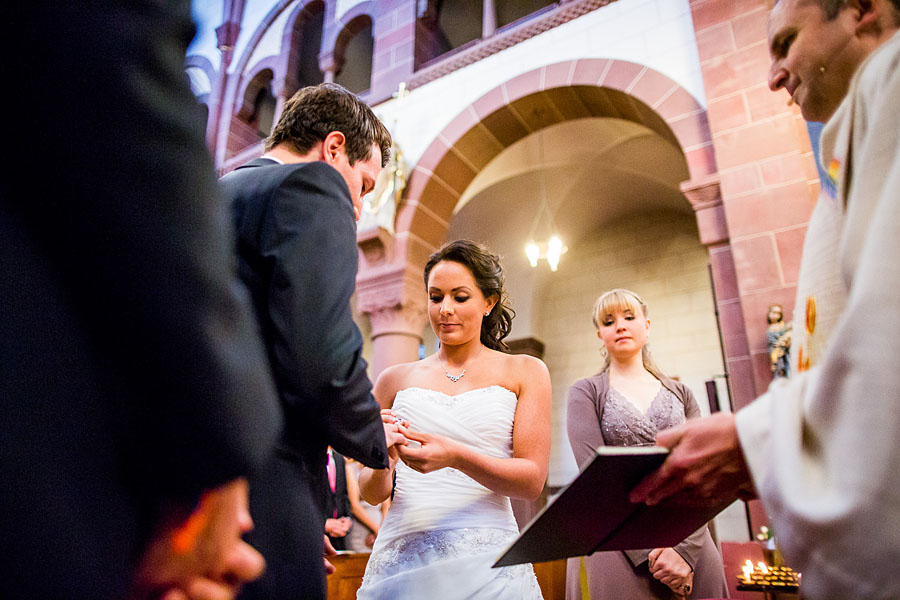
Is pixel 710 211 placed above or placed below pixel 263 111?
below

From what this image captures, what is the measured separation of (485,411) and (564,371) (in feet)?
24.7

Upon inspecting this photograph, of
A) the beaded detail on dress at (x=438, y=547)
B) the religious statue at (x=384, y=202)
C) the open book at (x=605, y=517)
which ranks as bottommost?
the beaded detail on dress at (x=438, y=547)

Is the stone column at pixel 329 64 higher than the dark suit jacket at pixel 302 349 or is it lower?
higher

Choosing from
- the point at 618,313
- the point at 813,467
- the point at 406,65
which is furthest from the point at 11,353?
the point at 406,65

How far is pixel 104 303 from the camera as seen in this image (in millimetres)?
498

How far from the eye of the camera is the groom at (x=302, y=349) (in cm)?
100

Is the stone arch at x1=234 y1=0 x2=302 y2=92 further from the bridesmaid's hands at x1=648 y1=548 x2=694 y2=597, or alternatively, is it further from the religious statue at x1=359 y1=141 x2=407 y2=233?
the bridesmaid's hands at x1=648 y1=548 x2=694 y2=597

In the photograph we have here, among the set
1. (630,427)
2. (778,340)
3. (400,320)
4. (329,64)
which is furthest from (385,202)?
(630,427)

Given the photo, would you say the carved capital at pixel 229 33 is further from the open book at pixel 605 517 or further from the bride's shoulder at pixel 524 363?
the open book at pixel 605 517

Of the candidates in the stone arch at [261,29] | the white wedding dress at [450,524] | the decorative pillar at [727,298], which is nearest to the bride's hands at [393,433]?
the white wedding dress at [450,524]

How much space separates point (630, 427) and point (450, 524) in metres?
1.01

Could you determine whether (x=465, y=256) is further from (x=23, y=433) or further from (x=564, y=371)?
(x=564, y=371)

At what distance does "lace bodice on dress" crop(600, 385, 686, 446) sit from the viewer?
7.73 feet

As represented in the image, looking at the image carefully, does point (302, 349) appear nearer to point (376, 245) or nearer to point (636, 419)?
point (636, 419)
